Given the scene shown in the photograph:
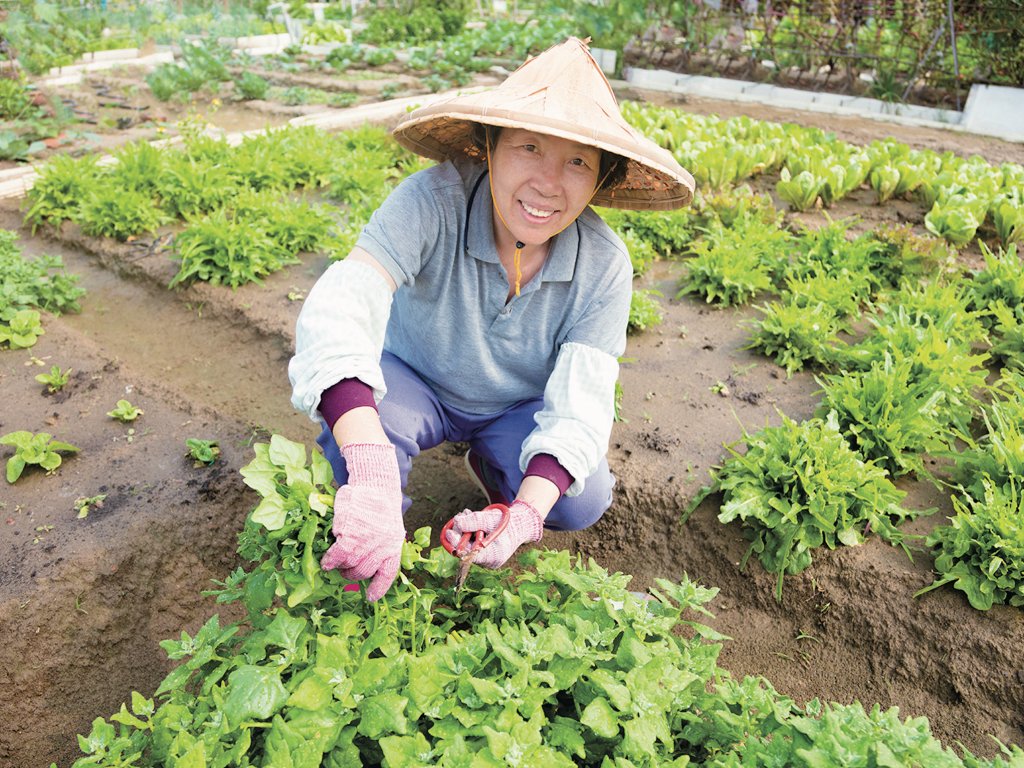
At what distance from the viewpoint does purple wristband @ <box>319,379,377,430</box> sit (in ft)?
5.08

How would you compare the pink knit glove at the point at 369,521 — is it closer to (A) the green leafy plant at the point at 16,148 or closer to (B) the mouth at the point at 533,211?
(B) the mouth at the point at 533,211

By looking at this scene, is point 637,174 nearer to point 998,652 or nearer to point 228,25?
point 998,652

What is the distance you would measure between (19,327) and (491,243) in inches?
101

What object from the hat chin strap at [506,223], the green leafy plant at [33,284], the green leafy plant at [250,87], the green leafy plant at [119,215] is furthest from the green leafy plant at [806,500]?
the green leafy plant at [250,87]

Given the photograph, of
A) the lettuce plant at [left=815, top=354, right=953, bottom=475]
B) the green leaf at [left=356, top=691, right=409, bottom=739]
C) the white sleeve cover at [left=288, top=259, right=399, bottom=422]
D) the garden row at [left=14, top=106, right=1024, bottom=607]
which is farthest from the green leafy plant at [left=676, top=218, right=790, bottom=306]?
the green leaf at [left=356, top=691, right=409, bottom=739]

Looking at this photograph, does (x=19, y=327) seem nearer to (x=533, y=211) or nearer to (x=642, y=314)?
(x=533, y=211)

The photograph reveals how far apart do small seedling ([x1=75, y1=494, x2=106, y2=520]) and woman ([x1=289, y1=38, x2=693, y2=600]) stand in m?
0.97

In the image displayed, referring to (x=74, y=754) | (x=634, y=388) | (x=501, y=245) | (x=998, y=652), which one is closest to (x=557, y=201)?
(x=501, y=245)

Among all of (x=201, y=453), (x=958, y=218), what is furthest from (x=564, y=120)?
(x=958, y=218)

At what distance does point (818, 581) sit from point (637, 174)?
56.5 inches

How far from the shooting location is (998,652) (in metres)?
1.95

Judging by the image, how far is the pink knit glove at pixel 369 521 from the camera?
4.48ft

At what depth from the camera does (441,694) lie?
129 cm

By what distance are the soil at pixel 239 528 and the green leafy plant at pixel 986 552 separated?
6cm
